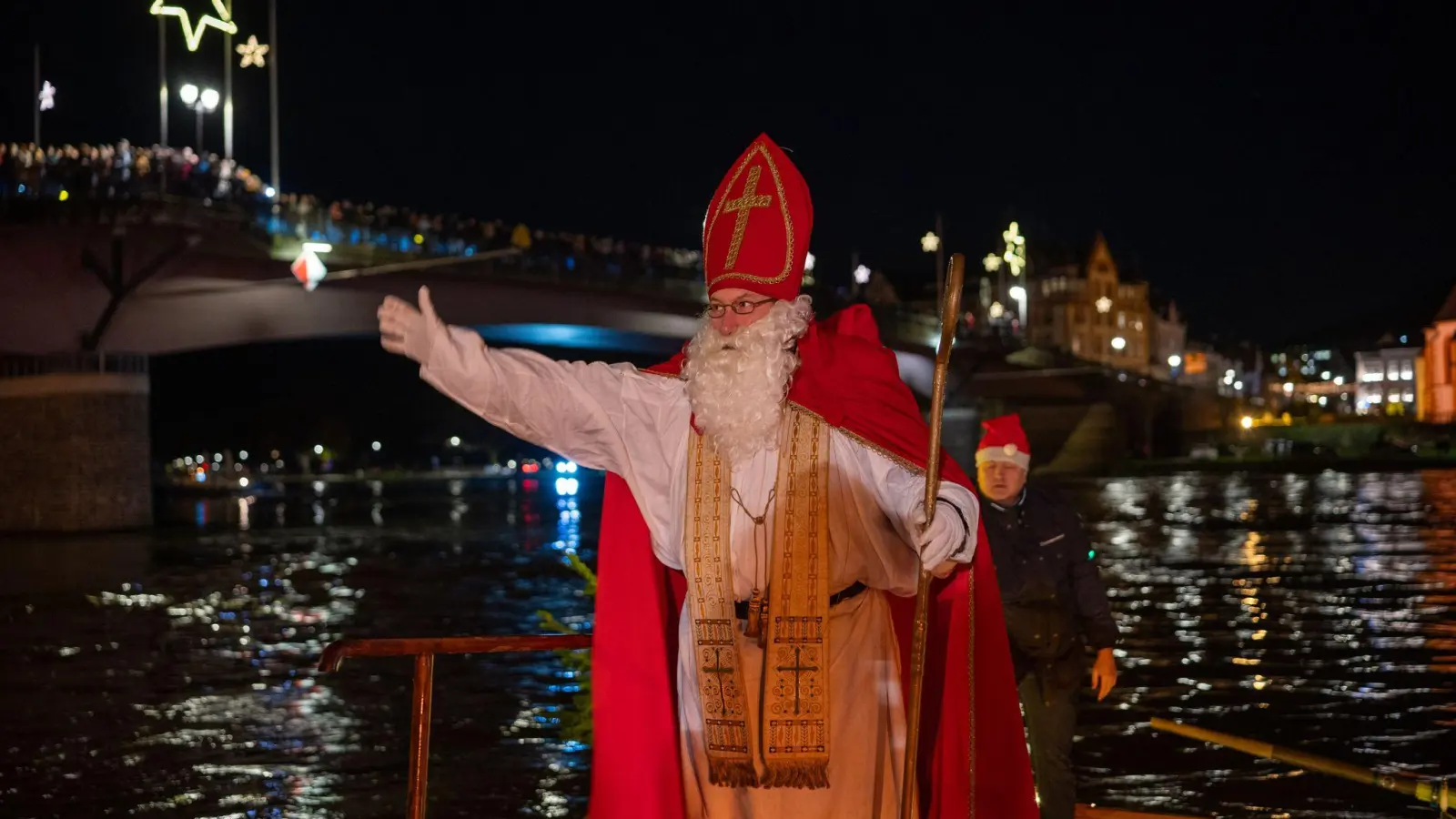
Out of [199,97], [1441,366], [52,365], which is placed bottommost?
[52,365]

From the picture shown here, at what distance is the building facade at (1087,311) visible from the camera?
427 ft

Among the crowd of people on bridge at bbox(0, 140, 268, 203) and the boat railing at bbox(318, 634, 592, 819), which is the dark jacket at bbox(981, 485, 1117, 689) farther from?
the crowd of people on bridge at bbox(0, 140, 268, 203)

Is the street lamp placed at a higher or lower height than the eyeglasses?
higher

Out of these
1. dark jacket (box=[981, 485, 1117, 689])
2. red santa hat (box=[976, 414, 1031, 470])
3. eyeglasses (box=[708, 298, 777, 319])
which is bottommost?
dark jacket (box=[981, 485, 1117, 689])

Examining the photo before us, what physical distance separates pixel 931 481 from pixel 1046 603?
2.98 metres

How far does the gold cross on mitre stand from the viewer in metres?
4.21

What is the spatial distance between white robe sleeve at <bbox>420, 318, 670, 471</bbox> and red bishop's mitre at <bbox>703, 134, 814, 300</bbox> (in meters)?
0.37

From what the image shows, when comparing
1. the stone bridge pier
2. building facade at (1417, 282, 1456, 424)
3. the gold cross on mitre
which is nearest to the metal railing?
the stone bridge pier

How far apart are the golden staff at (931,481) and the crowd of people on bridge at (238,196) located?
1384 inches

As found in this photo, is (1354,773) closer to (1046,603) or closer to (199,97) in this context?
(1046,603)

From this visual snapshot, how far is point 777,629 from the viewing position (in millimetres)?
3971

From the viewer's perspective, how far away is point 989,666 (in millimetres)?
4223

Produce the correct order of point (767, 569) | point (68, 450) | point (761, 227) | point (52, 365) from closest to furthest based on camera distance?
point (767, 569) → point (761, 227) → point (68, 450) → point (52, 365)

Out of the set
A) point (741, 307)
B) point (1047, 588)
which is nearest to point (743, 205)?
point (741, 307)
